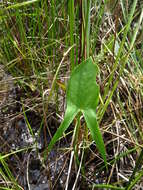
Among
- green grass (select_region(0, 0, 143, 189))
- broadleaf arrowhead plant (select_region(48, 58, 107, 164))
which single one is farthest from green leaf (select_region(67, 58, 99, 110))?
green grass (select_region(0, 0, 143, 189))

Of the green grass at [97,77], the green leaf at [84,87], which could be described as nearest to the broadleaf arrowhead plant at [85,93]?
the green leaf at [84,87]

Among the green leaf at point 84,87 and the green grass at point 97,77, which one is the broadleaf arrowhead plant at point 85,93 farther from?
the green grass at point 97,77

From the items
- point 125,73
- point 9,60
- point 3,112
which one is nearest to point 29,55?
point 9,60

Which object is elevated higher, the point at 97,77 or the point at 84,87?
the point at 84,87

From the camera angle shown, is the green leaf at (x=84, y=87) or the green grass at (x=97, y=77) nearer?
the green leaf at (x=84, y=87)

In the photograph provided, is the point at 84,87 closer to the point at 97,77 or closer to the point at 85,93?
the point at 85,93

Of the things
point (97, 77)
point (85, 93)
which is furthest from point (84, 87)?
point (97, 77)

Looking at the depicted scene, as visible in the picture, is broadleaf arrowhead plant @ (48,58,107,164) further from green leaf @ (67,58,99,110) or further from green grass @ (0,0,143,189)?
green grass @ (0,0,143,189)

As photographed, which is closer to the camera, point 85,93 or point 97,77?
point 85,93
